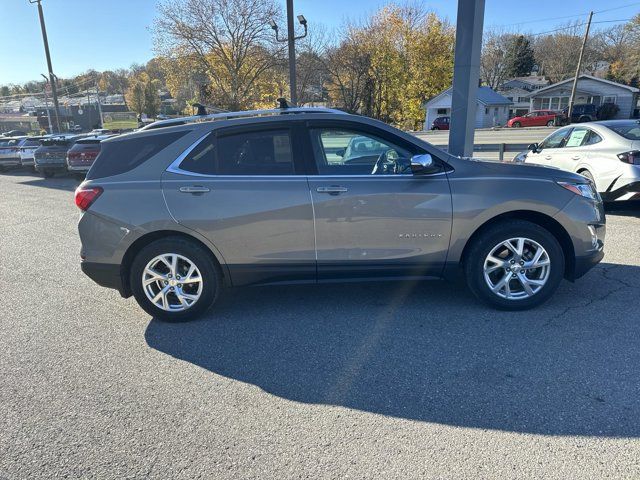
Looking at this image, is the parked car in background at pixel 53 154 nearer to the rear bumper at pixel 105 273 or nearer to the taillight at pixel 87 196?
the taillight at pixel 87 196

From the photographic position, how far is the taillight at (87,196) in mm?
3898

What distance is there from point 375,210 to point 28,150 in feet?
63.4

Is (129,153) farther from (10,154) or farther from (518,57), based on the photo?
(518,57)

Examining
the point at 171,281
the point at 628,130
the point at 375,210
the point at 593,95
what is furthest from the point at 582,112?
the point at 171,281

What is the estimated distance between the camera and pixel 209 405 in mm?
2906

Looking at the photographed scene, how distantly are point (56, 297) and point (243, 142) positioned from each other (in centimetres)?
277

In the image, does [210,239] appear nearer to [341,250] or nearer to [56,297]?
A: [341,250]

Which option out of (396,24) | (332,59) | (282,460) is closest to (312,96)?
(332,59)

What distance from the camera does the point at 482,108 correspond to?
52.7 metres

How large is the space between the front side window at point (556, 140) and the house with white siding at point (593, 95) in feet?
162

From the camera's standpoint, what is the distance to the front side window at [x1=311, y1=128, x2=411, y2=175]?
3.98m

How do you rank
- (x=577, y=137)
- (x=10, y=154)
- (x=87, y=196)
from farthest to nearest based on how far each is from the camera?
1. (x=10, y=154)
2. (x=577, y=137)
3. (x=87, y=196)

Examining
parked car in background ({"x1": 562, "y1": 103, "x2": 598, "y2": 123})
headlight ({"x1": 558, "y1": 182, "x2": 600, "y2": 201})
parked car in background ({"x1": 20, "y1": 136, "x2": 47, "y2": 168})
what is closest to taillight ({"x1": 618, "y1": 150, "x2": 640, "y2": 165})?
headlight ({"x1": 558, "y1": 182, "x2": 600, "y2": 201})

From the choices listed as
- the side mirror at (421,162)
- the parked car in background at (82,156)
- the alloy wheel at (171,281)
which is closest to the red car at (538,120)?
the parked car in background at (82,156)
